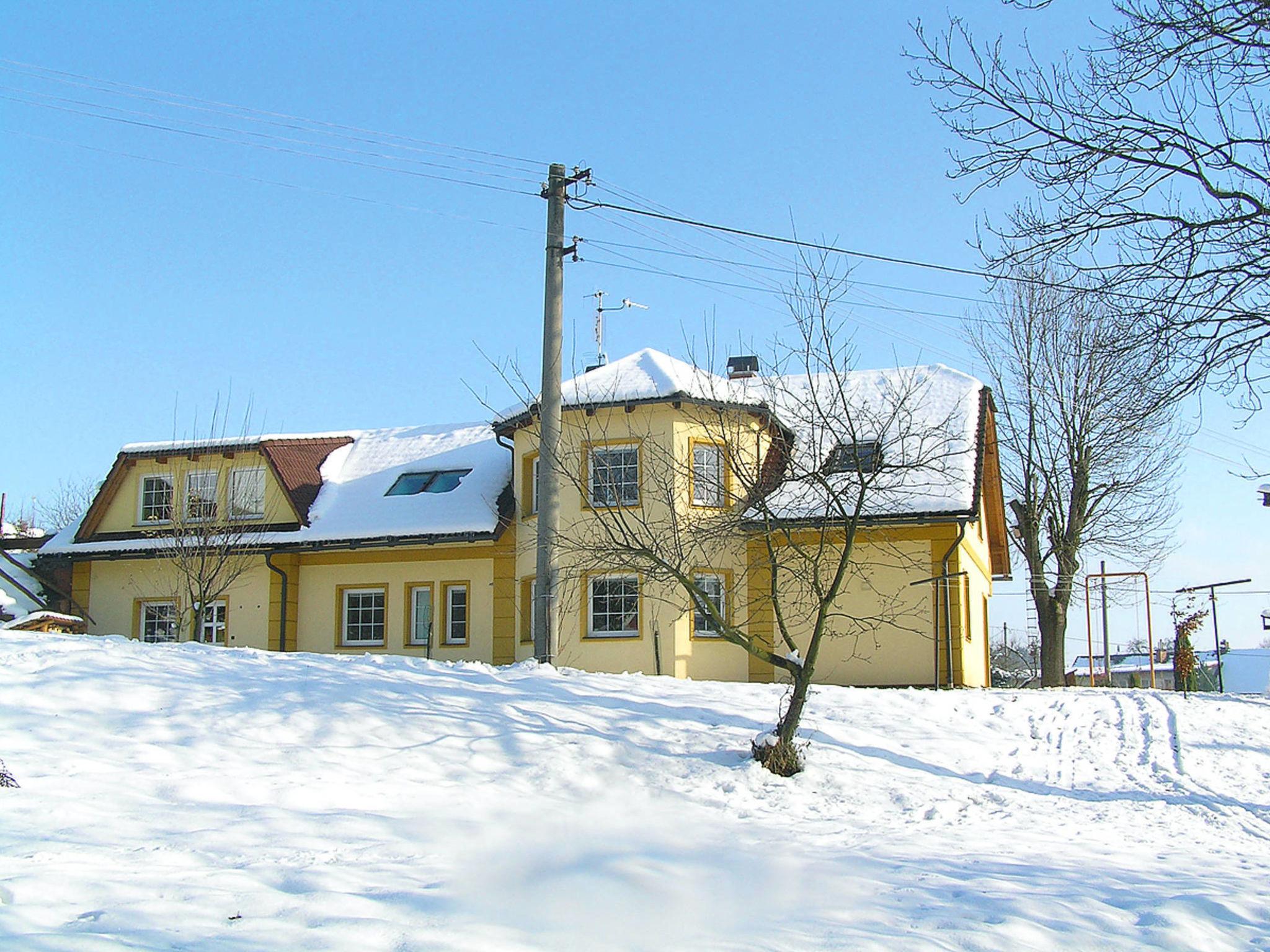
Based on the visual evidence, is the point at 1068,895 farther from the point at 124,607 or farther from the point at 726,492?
the point at 124,607

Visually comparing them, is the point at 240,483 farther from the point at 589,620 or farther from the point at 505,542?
the point at 589,620

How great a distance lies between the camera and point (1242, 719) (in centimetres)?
1781

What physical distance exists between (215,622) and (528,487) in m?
8.30

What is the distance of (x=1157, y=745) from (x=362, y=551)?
15.8 metres

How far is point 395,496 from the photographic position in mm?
25312

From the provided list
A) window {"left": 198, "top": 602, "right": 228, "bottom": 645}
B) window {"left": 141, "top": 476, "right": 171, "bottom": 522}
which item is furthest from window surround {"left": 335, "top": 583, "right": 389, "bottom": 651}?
window {"left": 141, "top": 476, "right": 171, "bottom": 522}

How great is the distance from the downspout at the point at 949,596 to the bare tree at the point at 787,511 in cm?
37

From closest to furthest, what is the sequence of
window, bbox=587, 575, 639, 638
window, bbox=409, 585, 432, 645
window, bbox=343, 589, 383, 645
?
1. window, bbox=587, 575, 639, 638
2. window, bbox=409, 585, 432, 645
3. window, bbox=343, 589, 383, 645

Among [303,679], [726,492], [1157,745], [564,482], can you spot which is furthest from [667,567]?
[564,482]

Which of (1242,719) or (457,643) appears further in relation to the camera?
(457,643)

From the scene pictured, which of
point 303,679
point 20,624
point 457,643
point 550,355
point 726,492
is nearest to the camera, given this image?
point 303,679

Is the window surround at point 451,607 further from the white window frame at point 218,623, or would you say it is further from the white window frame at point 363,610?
the white window frame at point 218,623

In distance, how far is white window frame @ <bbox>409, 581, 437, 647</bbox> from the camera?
2392cm

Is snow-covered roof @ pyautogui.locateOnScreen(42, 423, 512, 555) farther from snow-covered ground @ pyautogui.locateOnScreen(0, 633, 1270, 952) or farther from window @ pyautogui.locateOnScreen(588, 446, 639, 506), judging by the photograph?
snow-covered ground @ pyautogui.locateOnScreen(0, 633, 1270, 952)
